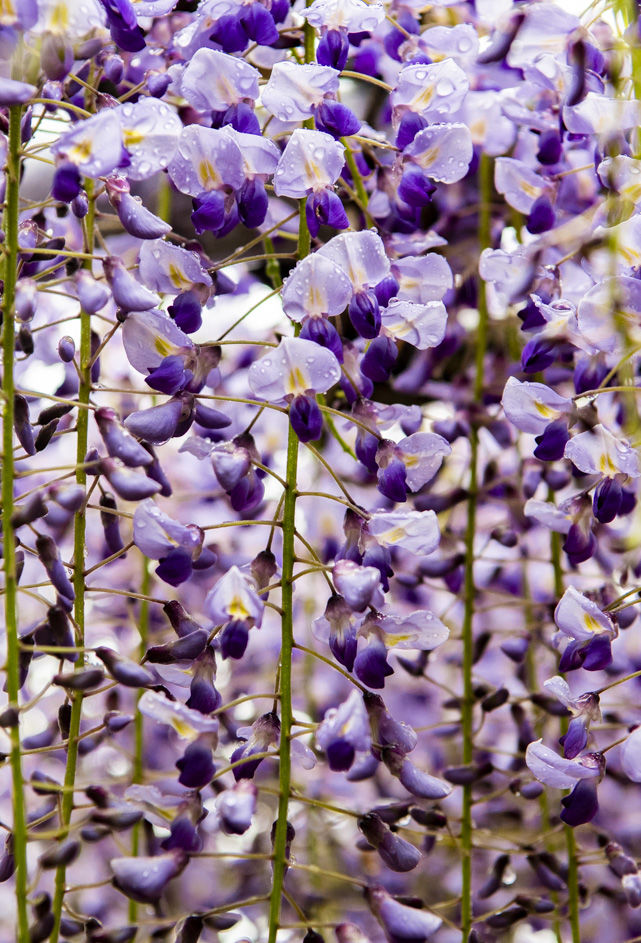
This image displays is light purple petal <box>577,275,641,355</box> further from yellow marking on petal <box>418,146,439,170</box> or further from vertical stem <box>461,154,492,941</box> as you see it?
vertical stem <box>461,154,492,941</box>

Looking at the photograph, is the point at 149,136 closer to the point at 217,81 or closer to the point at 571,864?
the point at 217,81

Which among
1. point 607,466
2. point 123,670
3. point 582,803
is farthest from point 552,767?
point 123,670

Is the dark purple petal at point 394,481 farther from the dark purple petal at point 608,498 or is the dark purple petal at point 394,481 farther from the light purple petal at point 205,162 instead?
the light purple petal at point 205,162

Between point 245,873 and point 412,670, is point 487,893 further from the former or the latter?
point 245,873

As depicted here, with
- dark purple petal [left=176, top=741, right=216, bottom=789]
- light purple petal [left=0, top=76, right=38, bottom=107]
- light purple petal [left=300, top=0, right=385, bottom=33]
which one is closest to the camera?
light purple petal [left=0, top=76, right=38, bottom=107]

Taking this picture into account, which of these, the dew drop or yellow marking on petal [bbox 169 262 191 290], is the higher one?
the dew drop

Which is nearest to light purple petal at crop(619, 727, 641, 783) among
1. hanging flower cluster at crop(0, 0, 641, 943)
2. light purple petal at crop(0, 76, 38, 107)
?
hanging flower cluster at crop(0, 0, 641, 943)
